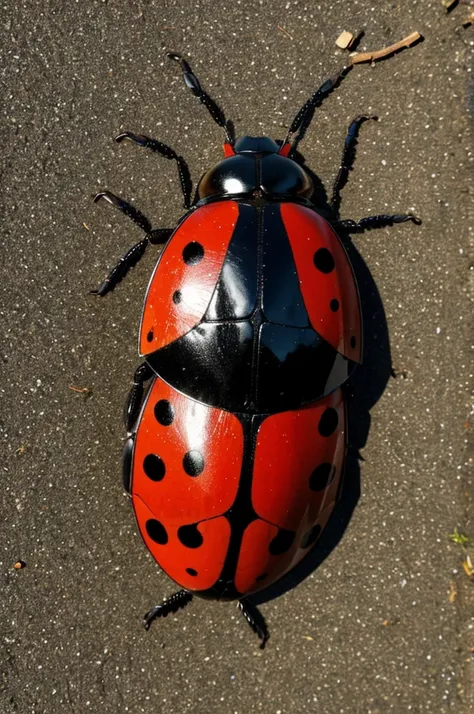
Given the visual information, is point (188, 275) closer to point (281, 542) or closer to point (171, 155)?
point (171, 155)

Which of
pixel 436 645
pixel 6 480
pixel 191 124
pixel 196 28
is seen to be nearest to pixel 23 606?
pixel 6 480

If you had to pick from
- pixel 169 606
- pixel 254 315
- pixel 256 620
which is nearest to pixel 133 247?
pixel 254 315

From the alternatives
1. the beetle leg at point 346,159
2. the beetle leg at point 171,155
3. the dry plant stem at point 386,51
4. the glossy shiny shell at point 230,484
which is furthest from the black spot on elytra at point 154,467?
→ the dry plant stem at point 386,51

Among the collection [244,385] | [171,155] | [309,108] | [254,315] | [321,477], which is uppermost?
[309,108]

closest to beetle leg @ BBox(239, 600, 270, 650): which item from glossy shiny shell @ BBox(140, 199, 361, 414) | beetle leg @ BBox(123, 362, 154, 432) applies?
beetle leg @ BBox(123, 362, 154, 432)

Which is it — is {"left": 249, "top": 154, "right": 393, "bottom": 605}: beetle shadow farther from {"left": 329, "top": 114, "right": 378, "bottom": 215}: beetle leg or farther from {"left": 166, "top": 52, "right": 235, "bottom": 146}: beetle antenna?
{"left": 166, "top": 52, "right": 235, "bottom": 146}: beetle antenna

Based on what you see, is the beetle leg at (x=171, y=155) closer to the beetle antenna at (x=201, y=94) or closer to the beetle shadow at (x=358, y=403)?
the beetle antenna at (x=201, y=94)

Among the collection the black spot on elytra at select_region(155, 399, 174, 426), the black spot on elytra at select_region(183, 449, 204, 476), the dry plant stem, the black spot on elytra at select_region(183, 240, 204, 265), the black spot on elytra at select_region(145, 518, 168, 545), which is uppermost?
the dry plant stem
